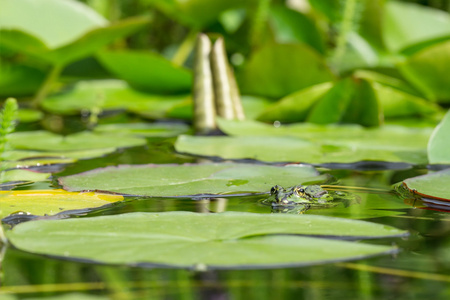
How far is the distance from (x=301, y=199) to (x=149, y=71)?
170cm

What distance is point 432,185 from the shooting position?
1.03 metres

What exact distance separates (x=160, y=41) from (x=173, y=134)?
265cm

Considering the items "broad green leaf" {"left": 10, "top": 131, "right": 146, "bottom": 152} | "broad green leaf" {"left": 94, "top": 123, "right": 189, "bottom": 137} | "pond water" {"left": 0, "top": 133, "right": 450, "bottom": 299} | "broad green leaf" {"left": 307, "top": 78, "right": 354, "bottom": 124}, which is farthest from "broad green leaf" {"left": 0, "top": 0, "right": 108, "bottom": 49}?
"pond water" {"left": 0, "top": 133, "right": 450, "bottom": 299}

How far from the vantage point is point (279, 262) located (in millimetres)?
642

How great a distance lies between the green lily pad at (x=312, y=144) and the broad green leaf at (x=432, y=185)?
0.88ft

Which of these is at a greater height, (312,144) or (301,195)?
(312,144)

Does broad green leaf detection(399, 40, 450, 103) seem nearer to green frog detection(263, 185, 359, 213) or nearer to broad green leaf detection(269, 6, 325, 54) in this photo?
broad green leaf detection(269, 6, 325, 54)

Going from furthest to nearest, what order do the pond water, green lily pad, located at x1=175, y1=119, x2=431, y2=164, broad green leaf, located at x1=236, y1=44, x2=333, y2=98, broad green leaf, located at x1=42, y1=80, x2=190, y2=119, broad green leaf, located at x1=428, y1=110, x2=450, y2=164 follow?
1. broad green leaf, located at x1=42, y1=80, x2=190, y2=119
2. broad green leaf, located at x1=236, y1=44, x2=333, y2=98
3. green lily pad, located at x1=175, y1=119, x2=431, y2=164
4. broad green leaf, located at x1=428, y1=110, x2=450, y2=164
5. the pond water

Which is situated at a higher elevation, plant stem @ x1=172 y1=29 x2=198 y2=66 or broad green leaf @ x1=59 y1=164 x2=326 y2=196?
plant stem @ x1=172 y1=29 x2=198 y2=66

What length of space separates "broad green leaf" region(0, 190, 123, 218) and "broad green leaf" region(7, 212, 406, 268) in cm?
11

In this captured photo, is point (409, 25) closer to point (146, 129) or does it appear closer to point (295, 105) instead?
point (295, 105)

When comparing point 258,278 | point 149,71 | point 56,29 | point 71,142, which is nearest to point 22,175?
point 71,142

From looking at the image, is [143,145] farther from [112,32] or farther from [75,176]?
[112,32]

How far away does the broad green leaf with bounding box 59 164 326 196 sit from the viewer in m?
1.05
